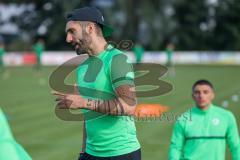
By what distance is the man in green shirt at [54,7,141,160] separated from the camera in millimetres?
4564

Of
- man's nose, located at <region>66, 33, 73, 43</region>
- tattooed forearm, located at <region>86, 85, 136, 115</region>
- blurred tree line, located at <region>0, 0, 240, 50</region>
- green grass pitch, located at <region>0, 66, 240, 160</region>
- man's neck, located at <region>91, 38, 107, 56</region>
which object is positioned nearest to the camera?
tattooed forearm, located at <region>86, 85, 136, 115</region>

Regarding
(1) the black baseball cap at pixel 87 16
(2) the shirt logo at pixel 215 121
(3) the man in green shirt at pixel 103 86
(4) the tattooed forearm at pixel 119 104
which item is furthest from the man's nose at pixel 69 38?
(2) the shirt logo at pixel 215 121

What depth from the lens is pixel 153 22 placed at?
208 feet

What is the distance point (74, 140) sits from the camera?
13.1 meters

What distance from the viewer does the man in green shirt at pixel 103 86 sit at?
15.0ft

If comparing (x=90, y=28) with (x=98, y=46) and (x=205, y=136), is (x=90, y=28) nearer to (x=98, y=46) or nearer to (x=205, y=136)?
(x=98, y=46)

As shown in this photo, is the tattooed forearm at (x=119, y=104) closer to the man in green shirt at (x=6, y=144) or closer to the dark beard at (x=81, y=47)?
the dark beard at (x=81, y=47)

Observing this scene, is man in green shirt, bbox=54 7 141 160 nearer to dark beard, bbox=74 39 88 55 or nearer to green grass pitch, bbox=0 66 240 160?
dark beard, bbox=74 39 88 55

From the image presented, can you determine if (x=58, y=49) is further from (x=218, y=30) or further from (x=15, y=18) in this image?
(x=218, y=30)

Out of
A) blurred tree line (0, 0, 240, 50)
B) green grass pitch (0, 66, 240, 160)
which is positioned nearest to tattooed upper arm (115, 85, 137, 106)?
green grass pitch (0, 66, 240, 160)

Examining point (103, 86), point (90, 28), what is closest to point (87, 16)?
point (90, 28)

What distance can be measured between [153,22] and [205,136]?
57858 millimetres

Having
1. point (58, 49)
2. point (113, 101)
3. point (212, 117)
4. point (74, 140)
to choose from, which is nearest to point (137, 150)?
point (113, 101)

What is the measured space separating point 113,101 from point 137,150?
1.95ft
